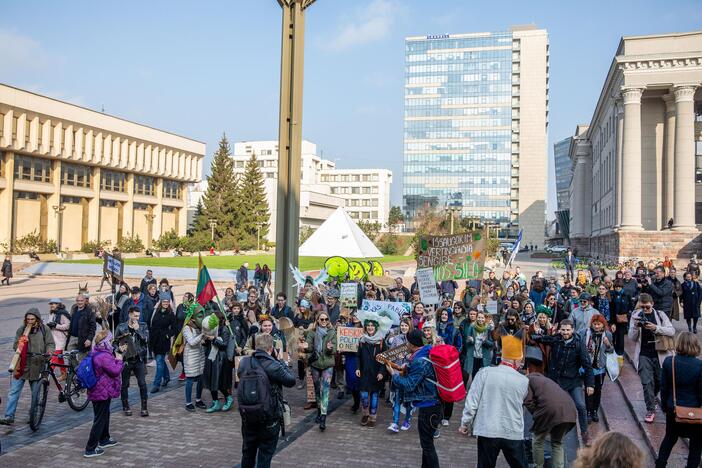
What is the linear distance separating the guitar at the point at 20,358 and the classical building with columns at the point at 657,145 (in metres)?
44.3

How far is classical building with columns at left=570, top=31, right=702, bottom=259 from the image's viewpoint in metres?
43.3

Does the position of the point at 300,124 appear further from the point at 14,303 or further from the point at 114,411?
the point at 14,303

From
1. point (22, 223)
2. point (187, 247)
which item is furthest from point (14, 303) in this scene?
point (187, 247)

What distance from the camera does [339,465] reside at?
7266 mm

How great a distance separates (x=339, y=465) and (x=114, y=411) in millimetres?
4372

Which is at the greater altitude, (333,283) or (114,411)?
(333,283)

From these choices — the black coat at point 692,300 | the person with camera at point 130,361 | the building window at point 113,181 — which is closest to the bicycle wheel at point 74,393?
the person with camera at point 130,361

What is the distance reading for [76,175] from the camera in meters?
66.4

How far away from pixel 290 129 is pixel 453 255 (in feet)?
18.3

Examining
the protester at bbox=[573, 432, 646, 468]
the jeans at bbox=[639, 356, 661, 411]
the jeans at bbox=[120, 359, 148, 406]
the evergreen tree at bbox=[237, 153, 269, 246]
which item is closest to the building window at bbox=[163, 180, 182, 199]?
the evergreen tree at bbox=[237, 153, 269, 246]

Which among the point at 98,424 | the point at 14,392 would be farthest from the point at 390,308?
the point at 14,392

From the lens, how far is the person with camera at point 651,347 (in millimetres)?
8484

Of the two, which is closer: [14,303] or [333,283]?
[333,283]

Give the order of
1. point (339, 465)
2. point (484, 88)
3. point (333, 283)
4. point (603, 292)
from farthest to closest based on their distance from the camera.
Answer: point (484, 88) → point (333, 283) → point (603, 292) → point (339, 465)
